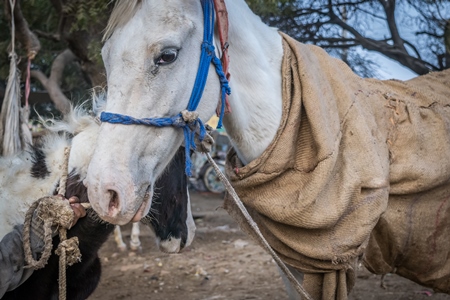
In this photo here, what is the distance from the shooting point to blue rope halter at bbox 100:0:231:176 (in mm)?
2072

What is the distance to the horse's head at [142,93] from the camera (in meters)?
1.99

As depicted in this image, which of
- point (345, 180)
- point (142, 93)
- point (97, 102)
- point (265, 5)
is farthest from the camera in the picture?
point (265, 5)

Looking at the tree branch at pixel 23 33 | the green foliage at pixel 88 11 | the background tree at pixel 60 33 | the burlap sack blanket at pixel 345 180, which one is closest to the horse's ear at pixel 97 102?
the burlap sack blanket at pixel 345 180

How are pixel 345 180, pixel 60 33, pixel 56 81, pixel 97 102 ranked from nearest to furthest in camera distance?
1. pixel 345 180
2. pixel 97 102
3. pixel 60 33
4. pixel 56 81

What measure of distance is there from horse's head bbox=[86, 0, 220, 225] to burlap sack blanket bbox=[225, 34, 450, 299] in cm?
49

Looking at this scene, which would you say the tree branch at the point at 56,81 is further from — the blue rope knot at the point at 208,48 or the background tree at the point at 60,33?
the blue rope knot at the point at 208,48

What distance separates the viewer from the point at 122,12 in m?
2.25

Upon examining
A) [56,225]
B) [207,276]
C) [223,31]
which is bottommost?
[207,276]

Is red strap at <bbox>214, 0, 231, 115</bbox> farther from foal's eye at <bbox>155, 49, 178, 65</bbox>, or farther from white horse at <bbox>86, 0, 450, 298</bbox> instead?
foal's eye at <bbox>155, 49, 178, 65</bbox>

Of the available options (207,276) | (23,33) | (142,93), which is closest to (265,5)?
(23,33)

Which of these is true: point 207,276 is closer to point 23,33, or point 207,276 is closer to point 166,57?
point 23,33

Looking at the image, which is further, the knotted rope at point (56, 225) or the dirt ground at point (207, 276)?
the dirt ground at point (207, 276)

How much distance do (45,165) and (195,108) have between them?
3.86 ft

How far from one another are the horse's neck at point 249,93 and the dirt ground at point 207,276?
2.93 m
